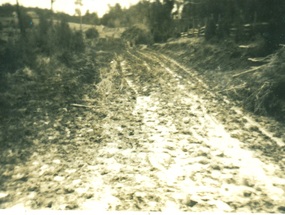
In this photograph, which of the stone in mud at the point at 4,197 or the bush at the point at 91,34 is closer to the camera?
the stone in mud at the point at 4,197

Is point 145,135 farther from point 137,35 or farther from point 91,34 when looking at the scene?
point 91,34

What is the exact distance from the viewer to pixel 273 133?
5.44m

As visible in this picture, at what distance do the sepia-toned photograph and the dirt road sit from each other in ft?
0.06

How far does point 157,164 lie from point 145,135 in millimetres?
1283

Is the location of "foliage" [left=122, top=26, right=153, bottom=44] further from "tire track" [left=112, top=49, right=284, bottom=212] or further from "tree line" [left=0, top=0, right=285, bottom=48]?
"tire track" [left=112, top=49, right=284, bottom=212]

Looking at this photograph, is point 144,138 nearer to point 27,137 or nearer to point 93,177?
point 93,177

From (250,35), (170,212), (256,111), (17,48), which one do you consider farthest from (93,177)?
(250,35)

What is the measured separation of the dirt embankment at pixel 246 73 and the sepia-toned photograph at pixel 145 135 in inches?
1.8

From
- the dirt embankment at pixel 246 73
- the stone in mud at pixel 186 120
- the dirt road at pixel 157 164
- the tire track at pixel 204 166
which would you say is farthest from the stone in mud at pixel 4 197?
the dirt embankment at pixel 246 73

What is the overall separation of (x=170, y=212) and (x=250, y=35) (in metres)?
11.7

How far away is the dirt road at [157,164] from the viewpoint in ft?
11.6

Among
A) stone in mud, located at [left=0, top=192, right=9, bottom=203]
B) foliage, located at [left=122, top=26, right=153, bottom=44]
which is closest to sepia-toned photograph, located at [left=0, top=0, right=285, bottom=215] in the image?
stone in mud, located at [left=0, top=192, right=9, bottom=203]

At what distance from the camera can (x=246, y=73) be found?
9109 mm

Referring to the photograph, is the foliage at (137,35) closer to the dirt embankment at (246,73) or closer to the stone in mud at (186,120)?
the dirt embankment at (246,73)
